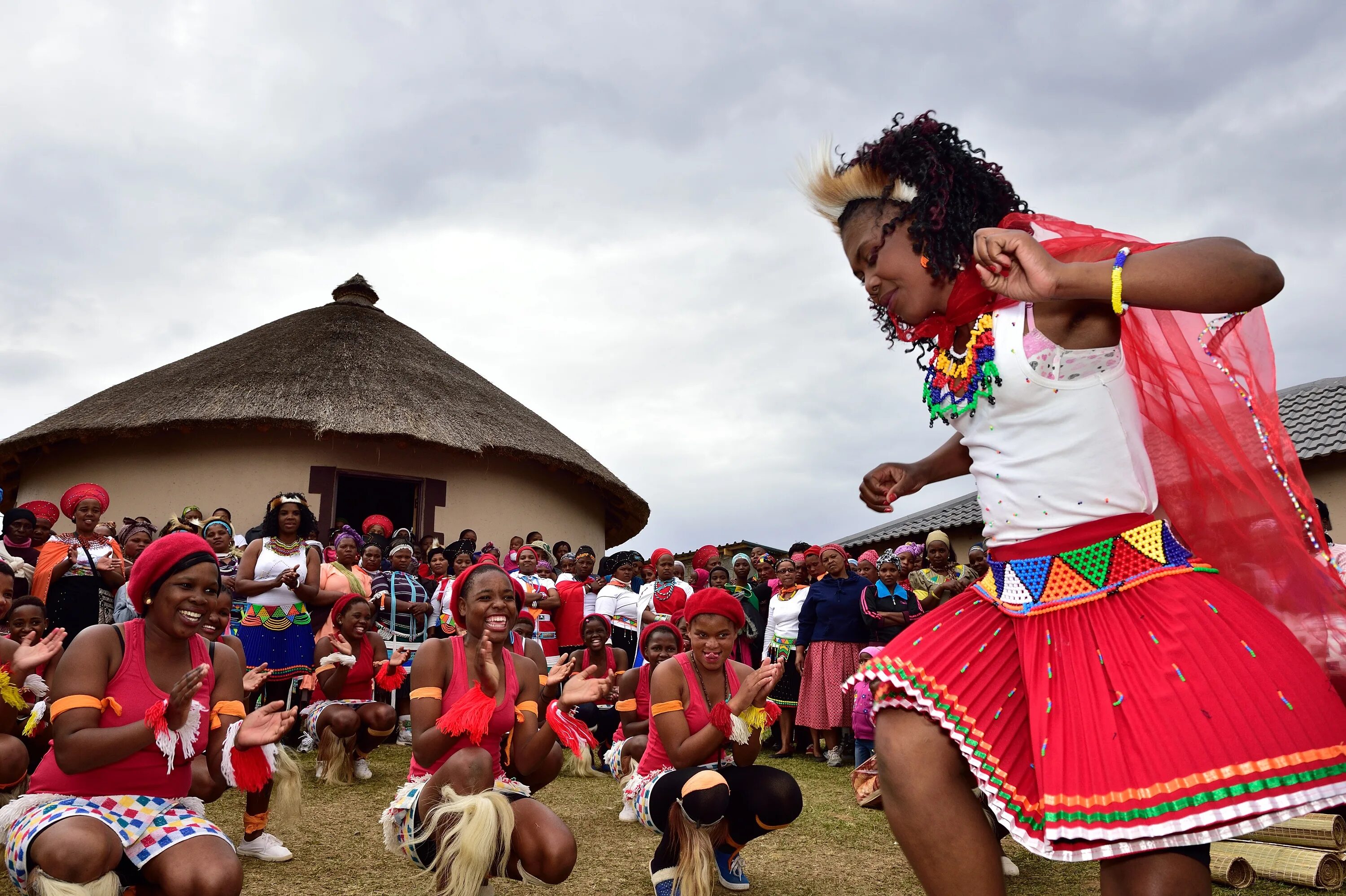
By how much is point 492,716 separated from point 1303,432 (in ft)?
48.5

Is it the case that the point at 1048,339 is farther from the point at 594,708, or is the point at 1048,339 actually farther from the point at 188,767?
the point at 594,708

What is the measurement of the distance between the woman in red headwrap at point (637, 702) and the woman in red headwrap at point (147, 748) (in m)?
3.01

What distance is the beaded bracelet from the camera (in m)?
1.90

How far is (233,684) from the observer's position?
12.9 feet

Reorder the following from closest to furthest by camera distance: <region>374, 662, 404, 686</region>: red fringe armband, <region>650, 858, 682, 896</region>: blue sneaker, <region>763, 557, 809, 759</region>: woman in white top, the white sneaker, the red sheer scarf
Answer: the red sheer scarf → <region>650, 858, 682, 896</region>: blue sneaker → the white sneaker → <region>374, 662, 404, 686</region>: red fringe armband → <region>763, 557, 809, 759</region>: woman in white top

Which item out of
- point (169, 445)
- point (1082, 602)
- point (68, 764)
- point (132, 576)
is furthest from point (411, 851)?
point (169, 445)

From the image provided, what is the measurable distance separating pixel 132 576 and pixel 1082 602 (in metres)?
3.52

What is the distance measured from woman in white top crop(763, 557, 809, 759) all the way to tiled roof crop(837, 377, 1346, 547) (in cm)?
216

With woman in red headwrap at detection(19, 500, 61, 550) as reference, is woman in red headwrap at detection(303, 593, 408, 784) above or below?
below

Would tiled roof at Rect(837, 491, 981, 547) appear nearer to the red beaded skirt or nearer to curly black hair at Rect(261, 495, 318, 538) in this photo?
curly black hair at Rect(261, 495, 318, 538)

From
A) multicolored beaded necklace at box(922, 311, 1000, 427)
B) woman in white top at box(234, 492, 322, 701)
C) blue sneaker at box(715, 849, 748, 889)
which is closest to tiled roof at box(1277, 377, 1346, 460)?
blue sneaker at box(715, 849, 748, 889)

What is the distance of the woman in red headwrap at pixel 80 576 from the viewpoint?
7723 mm

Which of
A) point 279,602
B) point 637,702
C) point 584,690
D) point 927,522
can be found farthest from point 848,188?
point 927,522

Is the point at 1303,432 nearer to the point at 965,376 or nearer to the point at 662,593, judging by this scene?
the point at 662,593
